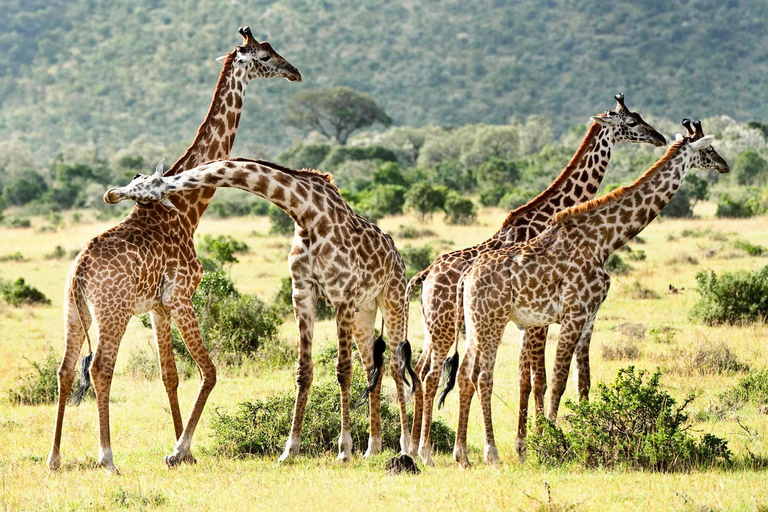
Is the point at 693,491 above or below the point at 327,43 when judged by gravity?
below

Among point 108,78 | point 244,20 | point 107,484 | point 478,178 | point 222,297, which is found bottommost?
point 107,484

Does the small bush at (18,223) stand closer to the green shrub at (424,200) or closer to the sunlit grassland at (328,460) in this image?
the green shrub at (424,200)

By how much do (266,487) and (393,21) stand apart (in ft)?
307

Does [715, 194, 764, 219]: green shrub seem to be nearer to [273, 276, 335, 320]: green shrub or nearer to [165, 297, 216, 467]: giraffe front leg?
[273, 276, 335, 320]: green shrub

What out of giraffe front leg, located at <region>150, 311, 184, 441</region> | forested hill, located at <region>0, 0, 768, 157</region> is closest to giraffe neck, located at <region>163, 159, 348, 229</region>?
giraffe front leg, located at <region>150, 311, 184, 441</region>

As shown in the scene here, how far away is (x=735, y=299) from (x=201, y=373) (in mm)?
8496

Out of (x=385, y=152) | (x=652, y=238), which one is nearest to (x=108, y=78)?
(x=385, y=152)

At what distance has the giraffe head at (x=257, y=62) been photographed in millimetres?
9203

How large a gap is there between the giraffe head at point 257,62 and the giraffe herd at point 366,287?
102cm

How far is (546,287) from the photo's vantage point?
25.6 feet

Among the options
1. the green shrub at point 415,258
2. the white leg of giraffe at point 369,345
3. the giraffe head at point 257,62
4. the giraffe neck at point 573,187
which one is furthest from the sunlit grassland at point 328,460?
the green shrub at point 415,258

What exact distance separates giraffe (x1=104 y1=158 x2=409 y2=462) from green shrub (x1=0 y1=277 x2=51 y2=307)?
37.9 feet

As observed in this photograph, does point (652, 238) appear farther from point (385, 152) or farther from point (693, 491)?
point (385, 152)

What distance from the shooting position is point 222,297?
13.5 meters
